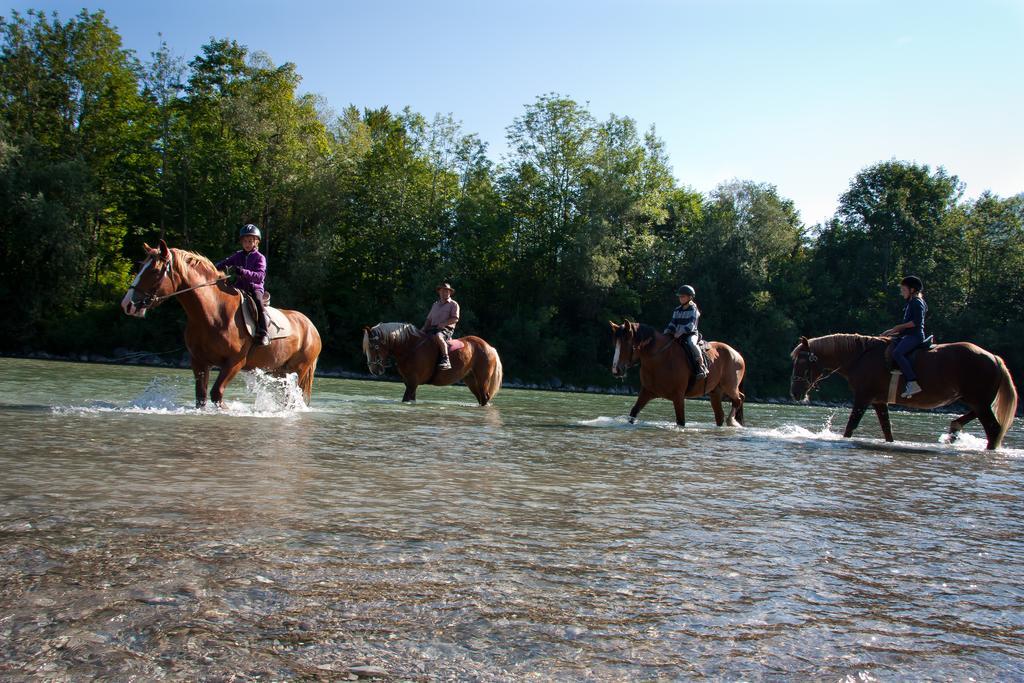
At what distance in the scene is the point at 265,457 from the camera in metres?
8.22

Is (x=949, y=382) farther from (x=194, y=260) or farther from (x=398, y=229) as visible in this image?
(x=398, y=229)

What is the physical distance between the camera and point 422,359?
1931cm

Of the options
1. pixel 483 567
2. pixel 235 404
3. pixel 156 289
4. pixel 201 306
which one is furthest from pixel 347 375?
pixel 483 567

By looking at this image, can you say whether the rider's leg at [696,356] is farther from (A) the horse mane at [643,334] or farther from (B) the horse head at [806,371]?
(B) the horse head at [806,371]

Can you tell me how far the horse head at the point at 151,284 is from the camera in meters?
12.0

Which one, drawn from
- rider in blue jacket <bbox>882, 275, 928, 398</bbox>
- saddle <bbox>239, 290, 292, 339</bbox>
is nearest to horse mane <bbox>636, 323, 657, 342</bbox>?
rider in blue jacket <bbox>882, 275, 928, 398</bbox>

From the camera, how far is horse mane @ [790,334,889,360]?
48.7 ft

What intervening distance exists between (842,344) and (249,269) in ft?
36.0

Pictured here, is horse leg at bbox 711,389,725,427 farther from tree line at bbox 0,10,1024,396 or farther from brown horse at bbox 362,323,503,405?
tree line at bbox 0,10,1024,396

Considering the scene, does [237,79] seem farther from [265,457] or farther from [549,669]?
[549,669]

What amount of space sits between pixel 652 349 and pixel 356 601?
1248 centimetres

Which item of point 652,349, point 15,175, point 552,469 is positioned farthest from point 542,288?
point 552,469

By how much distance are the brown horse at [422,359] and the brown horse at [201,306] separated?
434cm

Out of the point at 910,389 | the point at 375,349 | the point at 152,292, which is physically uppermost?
the point at 152,292
